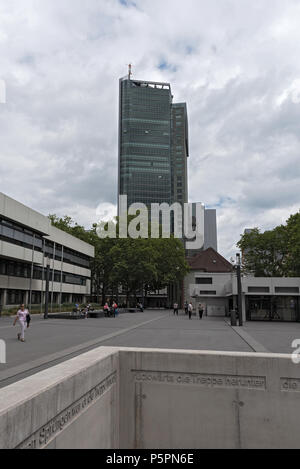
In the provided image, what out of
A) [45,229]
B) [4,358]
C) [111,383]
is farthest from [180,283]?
[111,383]

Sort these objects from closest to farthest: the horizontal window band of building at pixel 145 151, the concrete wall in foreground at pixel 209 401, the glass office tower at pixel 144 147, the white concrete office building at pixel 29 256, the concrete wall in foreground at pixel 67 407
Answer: the concrete wall in foreground at pixel 67 407 → the concrete wall in foreground at pixel 209 401 → the white concrete office building at pixel 29 256 → the glass office tower at pixel 144 147 → the horizontal window band of building at pixel 145 151

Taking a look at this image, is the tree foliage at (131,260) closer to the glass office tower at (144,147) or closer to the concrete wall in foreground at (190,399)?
Answer: the concrete wall in foreground at (190,399)

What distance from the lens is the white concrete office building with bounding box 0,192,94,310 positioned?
34.0 metres

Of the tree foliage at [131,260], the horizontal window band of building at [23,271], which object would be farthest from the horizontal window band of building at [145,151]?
the horizontal window band of building at [23,271]

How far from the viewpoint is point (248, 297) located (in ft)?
105

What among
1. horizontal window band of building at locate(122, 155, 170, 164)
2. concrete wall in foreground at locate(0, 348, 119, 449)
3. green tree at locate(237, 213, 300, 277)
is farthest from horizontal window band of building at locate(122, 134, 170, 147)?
concrete wall in foreground at locate(0, 348, 119, 449)

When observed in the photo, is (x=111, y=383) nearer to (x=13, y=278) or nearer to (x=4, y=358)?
(x=4, y=358)

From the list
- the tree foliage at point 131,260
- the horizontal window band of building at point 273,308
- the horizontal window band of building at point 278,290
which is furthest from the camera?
the tree foliage at point 131,260

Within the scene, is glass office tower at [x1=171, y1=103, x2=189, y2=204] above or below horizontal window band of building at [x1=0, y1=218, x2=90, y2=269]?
above

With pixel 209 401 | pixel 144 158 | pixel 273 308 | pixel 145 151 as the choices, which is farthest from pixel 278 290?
pixel 145 151

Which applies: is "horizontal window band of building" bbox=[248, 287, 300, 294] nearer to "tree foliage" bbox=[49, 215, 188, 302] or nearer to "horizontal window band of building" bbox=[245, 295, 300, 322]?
"horizontal window band of building" bbox=[245, 295, 300, 322]

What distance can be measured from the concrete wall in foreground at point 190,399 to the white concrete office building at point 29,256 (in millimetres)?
25323

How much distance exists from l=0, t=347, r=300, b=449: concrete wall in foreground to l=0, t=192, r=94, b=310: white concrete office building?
83.1 ft

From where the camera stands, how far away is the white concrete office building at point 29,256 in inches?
1338
